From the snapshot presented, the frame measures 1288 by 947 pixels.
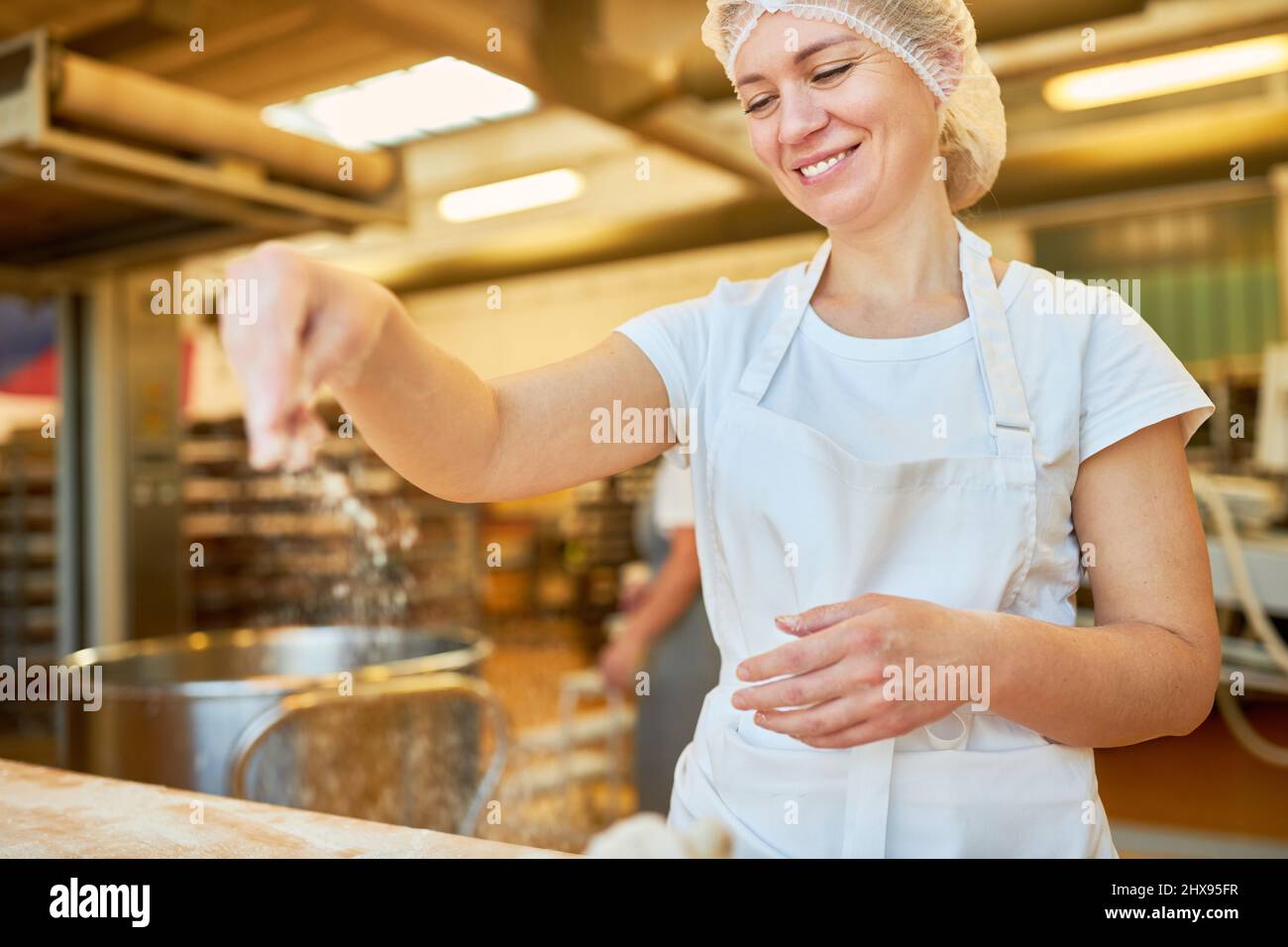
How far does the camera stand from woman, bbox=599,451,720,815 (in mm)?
2457

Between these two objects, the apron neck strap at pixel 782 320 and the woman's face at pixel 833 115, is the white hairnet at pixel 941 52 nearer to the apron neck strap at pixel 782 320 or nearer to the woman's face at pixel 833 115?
the woman's face at pixel 833 115

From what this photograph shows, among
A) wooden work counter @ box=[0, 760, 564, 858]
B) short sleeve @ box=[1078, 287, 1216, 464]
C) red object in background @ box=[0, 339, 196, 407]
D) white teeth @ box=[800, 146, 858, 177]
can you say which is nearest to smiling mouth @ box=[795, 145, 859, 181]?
white teeth @ box=[800, 146, 858, 177]

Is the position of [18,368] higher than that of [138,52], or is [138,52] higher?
[138,52]

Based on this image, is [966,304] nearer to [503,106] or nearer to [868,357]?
[868,357]

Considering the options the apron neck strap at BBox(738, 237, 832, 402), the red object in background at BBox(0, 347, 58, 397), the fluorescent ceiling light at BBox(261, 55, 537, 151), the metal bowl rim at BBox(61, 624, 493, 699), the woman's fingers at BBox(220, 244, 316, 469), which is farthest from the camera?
the fluorescent ceiling light at BBox(261, 55, 537, 151)

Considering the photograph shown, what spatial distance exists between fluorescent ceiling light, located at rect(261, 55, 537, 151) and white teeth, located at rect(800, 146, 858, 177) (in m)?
5.19

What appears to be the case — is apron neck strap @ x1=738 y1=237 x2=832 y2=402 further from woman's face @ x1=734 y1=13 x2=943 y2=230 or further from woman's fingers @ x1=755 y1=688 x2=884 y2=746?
woman's fingers @ x1=755 y1=688 x2=884 y2=746

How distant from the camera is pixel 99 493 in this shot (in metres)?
4.17

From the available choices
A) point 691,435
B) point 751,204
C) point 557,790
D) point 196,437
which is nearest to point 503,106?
point 196,437

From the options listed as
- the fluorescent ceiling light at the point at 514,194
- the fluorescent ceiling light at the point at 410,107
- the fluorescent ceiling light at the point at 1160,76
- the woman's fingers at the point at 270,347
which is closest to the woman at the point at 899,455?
the woman's fingers at the point at 270,347

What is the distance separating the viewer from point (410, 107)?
6.86 m

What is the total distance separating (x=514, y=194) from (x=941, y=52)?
22.7 ft
